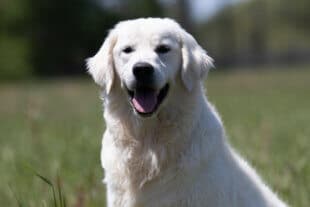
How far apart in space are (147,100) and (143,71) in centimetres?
21

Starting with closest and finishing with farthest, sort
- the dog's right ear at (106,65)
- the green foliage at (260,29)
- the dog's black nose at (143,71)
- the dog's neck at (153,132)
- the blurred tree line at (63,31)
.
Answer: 1. the dog's black nose at (143,71)
2. the dog's neck at (153,132)
3. the dog's right ear at (106,65)
4. the blurred tree line at (63,31)
5. the green foliage at (260,29)

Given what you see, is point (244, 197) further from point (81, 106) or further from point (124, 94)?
point (81, 106)

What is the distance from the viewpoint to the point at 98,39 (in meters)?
49.2

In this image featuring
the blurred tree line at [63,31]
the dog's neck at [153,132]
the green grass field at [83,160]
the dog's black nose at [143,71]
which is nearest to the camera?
the dog's black nose at [143,71]

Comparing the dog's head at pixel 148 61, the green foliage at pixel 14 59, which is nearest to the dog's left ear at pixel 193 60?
the dog's head at pixel 148 61

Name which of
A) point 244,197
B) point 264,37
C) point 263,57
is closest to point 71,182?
point 244,197

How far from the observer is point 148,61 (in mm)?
4820

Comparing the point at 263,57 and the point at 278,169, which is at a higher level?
the point at 278,169

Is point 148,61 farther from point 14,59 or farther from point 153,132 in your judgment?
point 14,59

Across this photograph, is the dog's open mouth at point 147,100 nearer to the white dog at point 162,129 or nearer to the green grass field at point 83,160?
the white dog at point 162,129

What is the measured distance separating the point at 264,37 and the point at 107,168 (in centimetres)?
6531

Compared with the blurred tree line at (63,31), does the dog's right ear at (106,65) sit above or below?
above

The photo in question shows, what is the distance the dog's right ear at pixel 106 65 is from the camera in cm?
510

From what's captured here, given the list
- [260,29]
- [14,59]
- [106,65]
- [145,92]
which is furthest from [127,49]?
[260,29]
